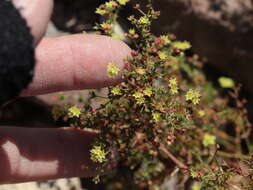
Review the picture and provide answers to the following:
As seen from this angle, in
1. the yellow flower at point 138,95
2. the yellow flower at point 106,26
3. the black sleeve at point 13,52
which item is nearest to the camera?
the black sleeve at point 13,52

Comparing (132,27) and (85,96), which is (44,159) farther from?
(132,27)

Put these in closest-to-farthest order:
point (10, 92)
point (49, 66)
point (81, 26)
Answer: point (10, 92)
point (49, 66)
point (81, 26)

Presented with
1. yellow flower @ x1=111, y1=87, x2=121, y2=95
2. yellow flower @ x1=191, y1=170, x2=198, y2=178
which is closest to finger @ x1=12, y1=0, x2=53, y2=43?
yellow flower @ x1=111, y1=87, x2=121, y2=95

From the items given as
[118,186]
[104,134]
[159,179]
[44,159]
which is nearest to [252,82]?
[159,179]

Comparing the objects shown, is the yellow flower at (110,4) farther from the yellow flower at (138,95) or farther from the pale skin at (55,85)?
the yellow flower at (138,95)

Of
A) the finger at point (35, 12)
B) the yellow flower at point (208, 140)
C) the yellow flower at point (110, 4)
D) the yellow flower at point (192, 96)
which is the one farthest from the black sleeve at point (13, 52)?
the yellow flower at point (208, 140)

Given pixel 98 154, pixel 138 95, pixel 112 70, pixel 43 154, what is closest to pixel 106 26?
pixel 112 70

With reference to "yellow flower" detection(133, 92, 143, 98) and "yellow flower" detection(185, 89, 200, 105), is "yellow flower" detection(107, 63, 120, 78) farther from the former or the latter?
"yellow flower" detection(185, 89, 200, 105)
